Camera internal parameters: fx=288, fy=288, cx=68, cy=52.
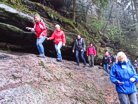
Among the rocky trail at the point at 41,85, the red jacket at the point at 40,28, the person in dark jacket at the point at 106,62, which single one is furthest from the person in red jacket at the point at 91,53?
the red jacket at the point at 40,28

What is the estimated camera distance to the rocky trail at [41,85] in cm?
837

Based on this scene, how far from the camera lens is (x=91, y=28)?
78.3ft

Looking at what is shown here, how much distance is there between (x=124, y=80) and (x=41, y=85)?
9.61ft

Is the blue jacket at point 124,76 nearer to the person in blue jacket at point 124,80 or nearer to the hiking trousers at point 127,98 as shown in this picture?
the person in blue jacket at point 124,80

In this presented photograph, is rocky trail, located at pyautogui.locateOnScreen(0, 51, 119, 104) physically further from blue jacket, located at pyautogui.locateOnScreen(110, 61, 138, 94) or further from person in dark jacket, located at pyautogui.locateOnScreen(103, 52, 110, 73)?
person in dark jacket, located at pyautogui.locateOnScreen(103, 52, 110, 73)

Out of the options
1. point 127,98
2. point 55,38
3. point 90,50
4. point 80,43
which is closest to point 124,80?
point 127,98

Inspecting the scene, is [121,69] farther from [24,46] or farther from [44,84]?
[24,46]

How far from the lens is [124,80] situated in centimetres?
771

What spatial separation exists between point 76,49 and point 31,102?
7.83 m

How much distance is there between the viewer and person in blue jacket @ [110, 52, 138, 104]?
765 centimetres

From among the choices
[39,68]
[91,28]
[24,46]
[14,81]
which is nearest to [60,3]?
[91,28]

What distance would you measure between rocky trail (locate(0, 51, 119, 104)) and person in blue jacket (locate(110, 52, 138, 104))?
2062 mm

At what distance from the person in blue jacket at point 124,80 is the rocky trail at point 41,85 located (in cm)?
206

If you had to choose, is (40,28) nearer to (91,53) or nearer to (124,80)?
(91,53)
